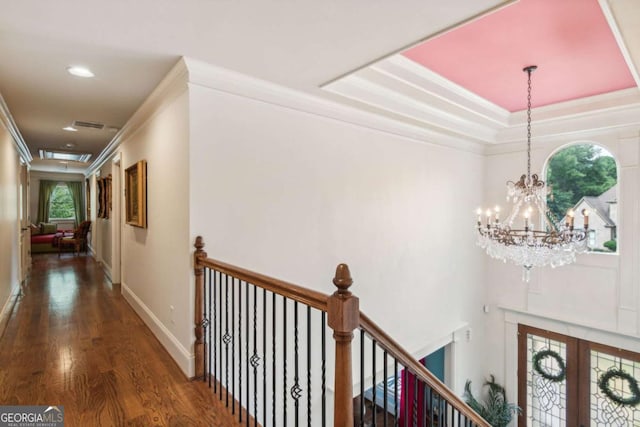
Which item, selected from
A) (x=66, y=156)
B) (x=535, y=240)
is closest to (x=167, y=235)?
(x=535, y=240)

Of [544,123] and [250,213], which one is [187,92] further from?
[544,123]

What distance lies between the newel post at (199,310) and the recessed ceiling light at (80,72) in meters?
1.56

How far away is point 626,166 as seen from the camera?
4.42 metres

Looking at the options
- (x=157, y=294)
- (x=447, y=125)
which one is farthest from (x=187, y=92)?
(x=447, y=125)

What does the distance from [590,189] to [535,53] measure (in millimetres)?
2832

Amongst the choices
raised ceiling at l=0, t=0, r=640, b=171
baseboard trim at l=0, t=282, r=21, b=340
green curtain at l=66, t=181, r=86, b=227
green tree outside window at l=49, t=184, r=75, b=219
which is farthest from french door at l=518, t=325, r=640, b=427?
green tree outside window at l=49, t=184, r=75, b=219

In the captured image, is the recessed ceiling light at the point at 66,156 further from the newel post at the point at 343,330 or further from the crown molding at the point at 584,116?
the crown molding at the point at 584,116

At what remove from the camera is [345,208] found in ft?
12.3

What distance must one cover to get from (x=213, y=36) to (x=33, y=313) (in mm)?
3955

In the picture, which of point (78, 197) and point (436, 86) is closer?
point (436, 86)

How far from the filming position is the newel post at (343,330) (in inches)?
51.6

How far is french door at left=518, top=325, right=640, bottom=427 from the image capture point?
4.62m

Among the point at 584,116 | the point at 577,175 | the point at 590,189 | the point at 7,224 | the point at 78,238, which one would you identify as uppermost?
the point at 584,116

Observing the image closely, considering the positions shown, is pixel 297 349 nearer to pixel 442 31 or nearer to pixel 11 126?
pixel 442 31
